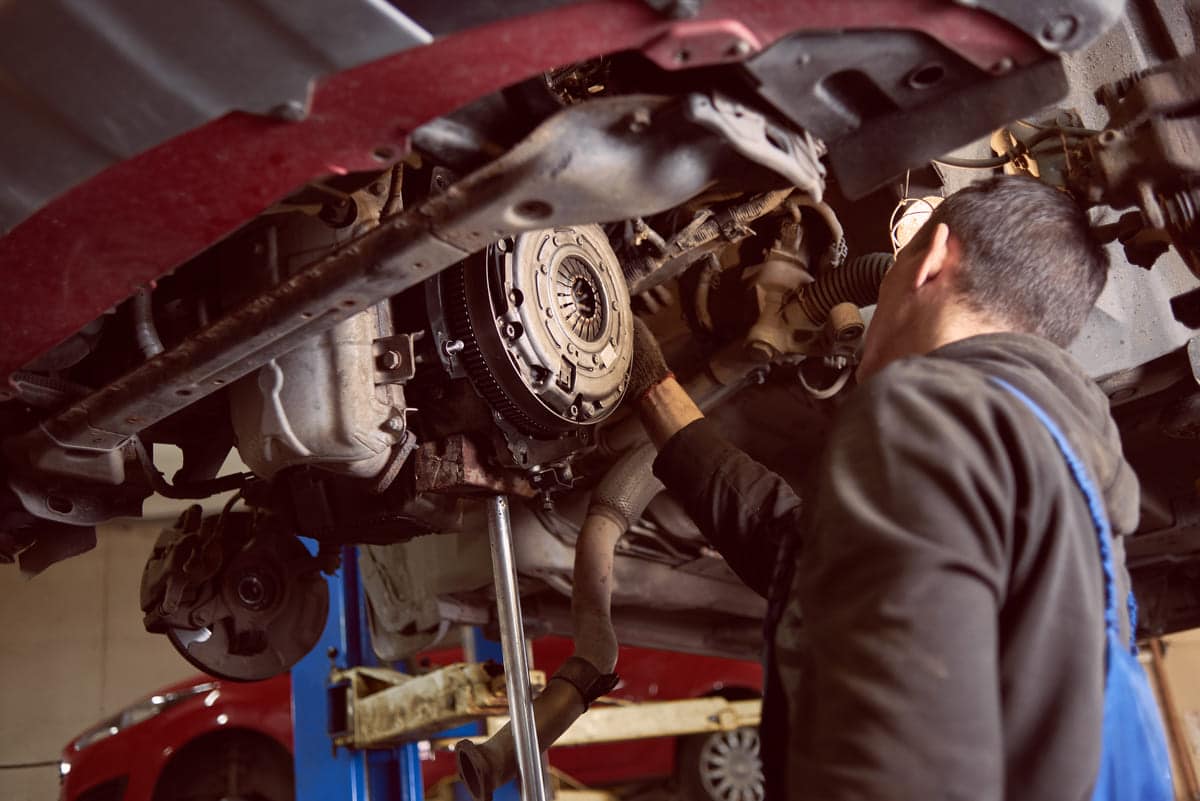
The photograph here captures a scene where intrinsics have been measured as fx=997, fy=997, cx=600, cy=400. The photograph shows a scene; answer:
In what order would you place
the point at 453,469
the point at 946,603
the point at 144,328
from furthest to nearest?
the point at 453,469 → the point at 144,328 → the point at 946,603

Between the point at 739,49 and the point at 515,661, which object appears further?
the point at 515,661

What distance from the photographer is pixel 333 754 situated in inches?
107

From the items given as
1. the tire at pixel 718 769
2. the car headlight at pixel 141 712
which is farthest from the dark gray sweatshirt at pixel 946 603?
the tire at pixel 718 769

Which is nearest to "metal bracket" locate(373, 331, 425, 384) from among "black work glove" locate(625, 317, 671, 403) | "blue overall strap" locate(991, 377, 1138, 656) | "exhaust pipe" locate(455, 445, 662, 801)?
"black work glove" locate(625, 317, 671, 403)

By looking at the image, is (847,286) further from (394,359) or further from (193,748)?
(193,748)

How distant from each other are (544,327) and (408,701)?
1.26 metres

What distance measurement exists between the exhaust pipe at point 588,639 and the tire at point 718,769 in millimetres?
2647

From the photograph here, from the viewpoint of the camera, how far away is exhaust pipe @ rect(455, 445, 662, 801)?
5.49ft

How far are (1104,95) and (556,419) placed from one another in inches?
40.8

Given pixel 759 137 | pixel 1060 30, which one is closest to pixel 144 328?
pixel 759 137

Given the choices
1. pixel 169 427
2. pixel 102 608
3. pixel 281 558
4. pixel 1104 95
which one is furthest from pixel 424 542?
pixel 102 608

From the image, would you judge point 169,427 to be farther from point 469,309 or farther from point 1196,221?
point 1196,221

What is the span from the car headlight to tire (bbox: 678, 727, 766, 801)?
6.86 feet

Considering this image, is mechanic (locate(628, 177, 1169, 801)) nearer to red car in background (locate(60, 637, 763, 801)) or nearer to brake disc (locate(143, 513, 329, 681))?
brake disc (locate(143, 513, 329, 681))
